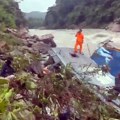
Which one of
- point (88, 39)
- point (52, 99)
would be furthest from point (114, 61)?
point (88, 39)

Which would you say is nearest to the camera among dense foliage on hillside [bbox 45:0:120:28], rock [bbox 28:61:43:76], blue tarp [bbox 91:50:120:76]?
rock [bbox 28:61:43:76]

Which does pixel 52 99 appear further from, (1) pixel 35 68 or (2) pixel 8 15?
(2) pixel 8 15

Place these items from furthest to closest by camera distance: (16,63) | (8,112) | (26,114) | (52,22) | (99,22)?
1. (52,22)
2. (99,22)
3. (16,63)
4. (26,114)
5. (8,112)

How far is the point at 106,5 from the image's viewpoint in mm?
45375

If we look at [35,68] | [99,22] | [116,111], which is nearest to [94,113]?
[116,111]

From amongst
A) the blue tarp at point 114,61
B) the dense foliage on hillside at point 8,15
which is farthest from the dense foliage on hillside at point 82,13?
the blue tarp at point 114,61

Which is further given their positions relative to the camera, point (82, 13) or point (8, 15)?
point (82, 13)

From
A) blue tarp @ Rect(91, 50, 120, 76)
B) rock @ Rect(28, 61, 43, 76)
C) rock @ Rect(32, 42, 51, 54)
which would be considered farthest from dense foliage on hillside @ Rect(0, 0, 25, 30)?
rock @ Rect(28, 61, 43, 76)

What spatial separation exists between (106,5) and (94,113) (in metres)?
40.5

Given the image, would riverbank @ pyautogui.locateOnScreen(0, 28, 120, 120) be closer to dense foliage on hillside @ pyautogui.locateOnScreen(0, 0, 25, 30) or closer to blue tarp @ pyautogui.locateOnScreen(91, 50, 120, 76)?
blue tarp @ pyautogui.locateOnScreen(91, 50, 120, 76)

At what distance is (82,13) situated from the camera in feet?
163

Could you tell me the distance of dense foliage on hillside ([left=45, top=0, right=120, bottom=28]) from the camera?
1675 inches

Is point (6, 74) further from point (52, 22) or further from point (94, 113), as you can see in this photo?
point (52, 22)

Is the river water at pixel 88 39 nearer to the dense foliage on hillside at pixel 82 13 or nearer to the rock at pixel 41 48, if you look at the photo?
the rock at pixel 41 48
